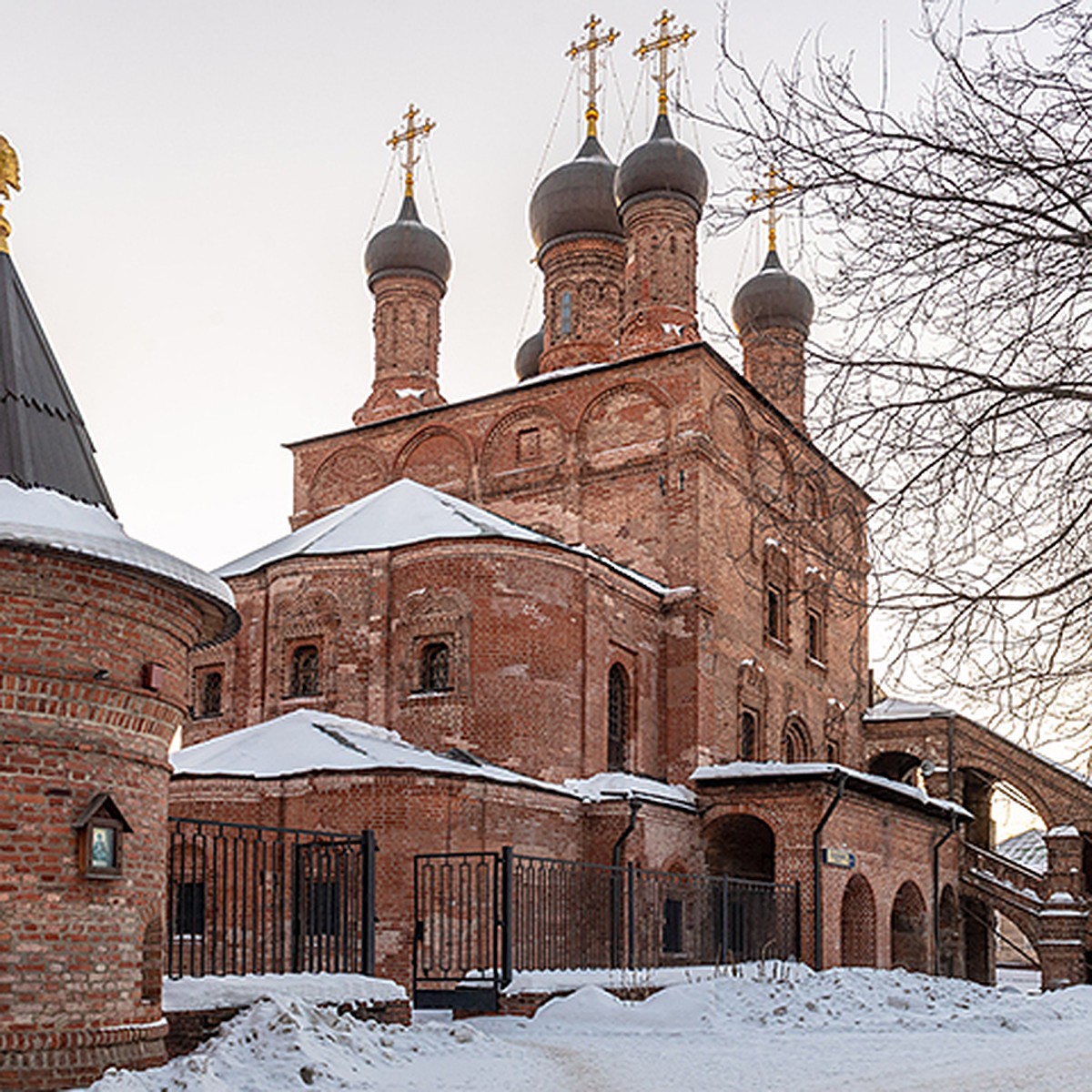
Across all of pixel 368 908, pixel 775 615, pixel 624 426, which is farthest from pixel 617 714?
pixel 368 908

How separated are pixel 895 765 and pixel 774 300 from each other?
9793 mm

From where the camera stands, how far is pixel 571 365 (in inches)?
1018

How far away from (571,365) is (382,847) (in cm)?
1277

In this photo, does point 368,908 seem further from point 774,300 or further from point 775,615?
point 774,300

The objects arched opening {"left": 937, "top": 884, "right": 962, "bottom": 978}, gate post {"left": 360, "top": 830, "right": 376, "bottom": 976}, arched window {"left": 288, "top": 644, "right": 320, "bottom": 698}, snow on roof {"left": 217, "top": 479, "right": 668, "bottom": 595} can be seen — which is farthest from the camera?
arched opening {"left": 937, "top": 884, "right": 962, "bottom": 978}

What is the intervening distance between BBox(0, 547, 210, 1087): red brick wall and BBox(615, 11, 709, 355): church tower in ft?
58.9

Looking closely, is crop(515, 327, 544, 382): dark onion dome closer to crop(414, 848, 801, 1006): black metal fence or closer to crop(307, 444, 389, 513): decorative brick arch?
crop(307, 444, 389, 513): decorative brick arch

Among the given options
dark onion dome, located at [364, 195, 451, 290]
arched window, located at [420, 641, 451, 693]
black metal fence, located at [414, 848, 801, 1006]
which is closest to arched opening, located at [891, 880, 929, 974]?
black metal fence, located at [414, 848, 801, 1006]

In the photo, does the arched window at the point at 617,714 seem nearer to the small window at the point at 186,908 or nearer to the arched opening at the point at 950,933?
the small window at the point at 186,908

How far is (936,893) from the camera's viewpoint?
23797 mm

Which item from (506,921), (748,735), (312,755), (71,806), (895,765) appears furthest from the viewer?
(895,765)

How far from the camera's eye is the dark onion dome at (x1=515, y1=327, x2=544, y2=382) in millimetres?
32656

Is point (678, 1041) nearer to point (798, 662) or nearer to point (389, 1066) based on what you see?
point (389, 1066)

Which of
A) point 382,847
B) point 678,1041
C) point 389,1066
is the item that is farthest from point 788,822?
point 389,1066
